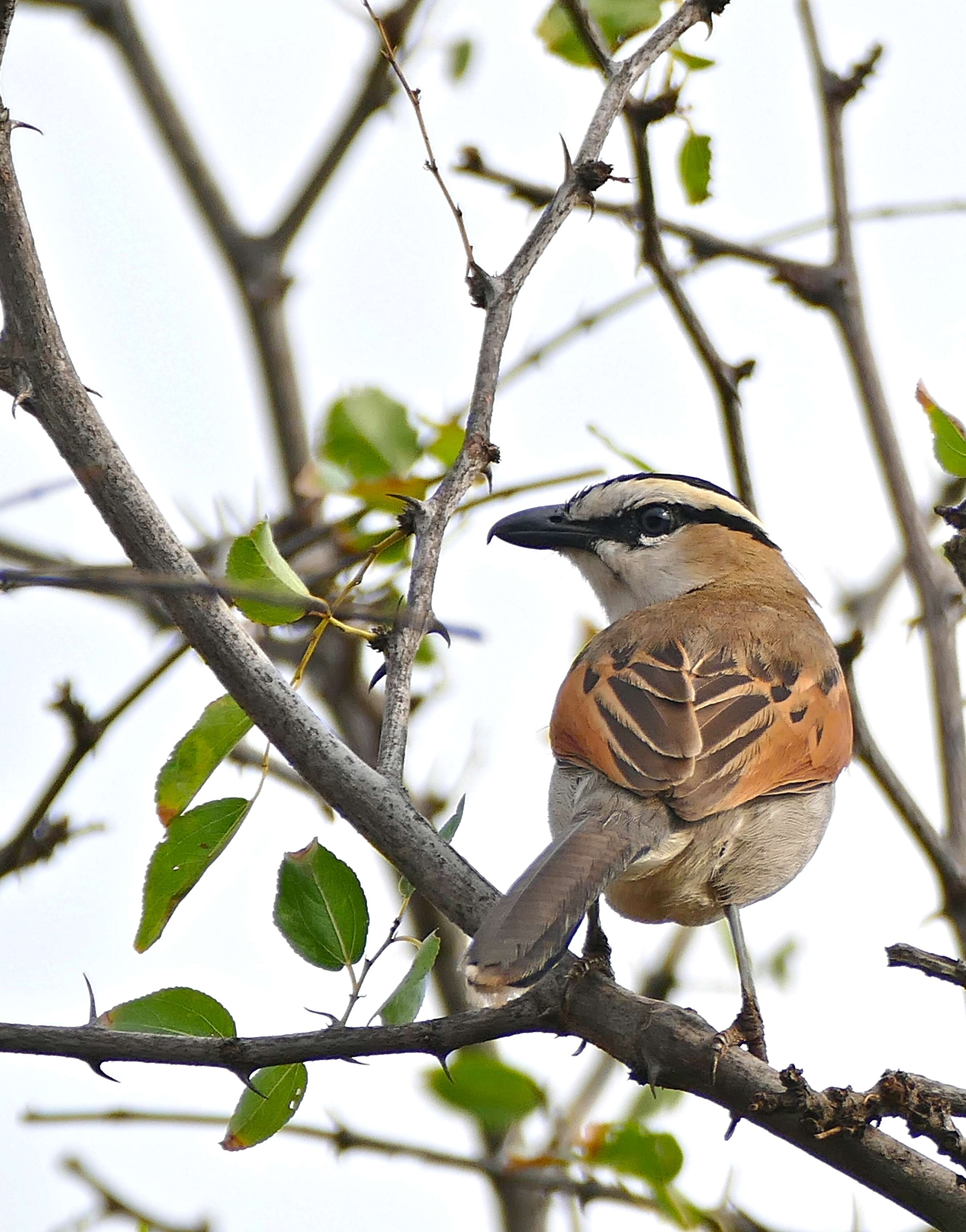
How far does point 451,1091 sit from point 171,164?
20.2 feet

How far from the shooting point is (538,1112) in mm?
3109

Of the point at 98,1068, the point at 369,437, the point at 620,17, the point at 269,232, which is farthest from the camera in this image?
the point at 269,232

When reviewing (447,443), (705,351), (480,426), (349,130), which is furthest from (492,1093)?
(349,130)

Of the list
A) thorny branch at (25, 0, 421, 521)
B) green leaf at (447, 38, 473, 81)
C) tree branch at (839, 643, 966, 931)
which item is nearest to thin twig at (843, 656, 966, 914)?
tree branch at (839, 643, 966, 931)

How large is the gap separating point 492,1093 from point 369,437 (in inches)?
80.3

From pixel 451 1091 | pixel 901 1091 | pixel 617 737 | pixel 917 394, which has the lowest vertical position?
pixel 451 1091

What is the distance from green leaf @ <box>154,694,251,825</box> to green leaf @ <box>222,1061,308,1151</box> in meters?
0.70

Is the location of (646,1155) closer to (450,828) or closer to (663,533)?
(450,828)

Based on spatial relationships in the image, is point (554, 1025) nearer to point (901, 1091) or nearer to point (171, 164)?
point (901, 1091)

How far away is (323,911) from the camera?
308 cm

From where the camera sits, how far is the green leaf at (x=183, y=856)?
324 cm

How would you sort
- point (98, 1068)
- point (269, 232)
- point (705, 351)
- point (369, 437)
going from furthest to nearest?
1. point (269, 232)
2. point (705, 351)
3. point (369, 437)
4. point (98, 1068)

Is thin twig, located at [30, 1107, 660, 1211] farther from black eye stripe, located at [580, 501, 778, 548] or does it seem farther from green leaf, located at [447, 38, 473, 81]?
green leaf, located at [447, 38, 473, 81]

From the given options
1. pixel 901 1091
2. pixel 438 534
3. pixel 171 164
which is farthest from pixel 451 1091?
pixel 171 164
